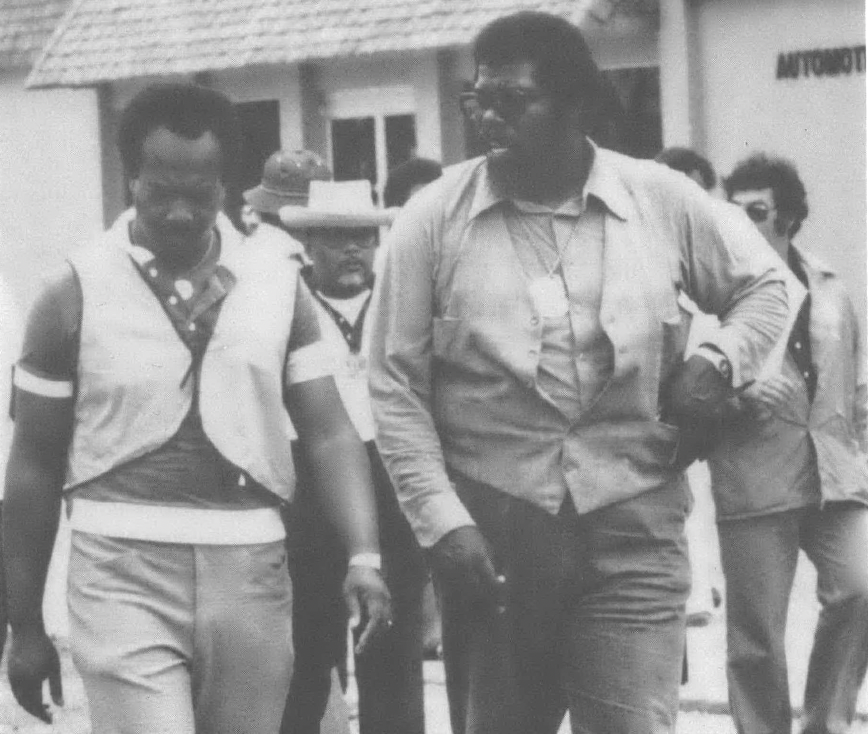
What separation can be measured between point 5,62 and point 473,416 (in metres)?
18.5

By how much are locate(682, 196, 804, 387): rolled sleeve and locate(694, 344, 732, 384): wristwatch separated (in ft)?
0.23

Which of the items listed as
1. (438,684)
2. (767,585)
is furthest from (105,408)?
(438,684)

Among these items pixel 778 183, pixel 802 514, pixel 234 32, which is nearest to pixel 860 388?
pixel 802 514

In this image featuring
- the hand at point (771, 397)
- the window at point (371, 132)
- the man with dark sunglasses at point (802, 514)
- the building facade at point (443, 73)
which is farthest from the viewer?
the window at point (371, 132)

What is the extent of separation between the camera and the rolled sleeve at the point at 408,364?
187 inches

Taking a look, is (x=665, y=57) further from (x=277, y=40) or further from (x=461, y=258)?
(x=461, y=258)

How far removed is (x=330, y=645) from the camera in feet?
20.8

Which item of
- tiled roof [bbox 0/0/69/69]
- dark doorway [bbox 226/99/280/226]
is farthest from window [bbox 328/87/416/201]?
tiled roof [bbox 0/0/69/69]

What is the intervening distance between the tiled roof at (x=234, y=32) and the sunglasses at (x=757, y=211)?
1002 cm

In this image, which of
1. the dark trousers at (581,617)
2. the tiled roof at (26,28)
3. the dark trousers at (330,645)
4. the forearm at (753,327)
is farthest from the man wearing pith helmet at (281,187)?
the tiled roof at (26,28)

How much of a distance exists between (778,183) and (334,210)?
1.38 meters

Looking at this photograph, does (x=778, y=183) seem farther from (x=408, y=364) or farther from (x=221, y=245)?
(x=221, y=245)

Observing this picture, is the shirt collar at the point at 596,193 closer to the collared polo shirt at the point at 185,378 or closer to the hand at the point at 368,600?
the collared polo shirt at the point at 185,378

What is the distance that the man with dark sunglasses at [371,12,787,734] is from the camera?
4.67 meters
